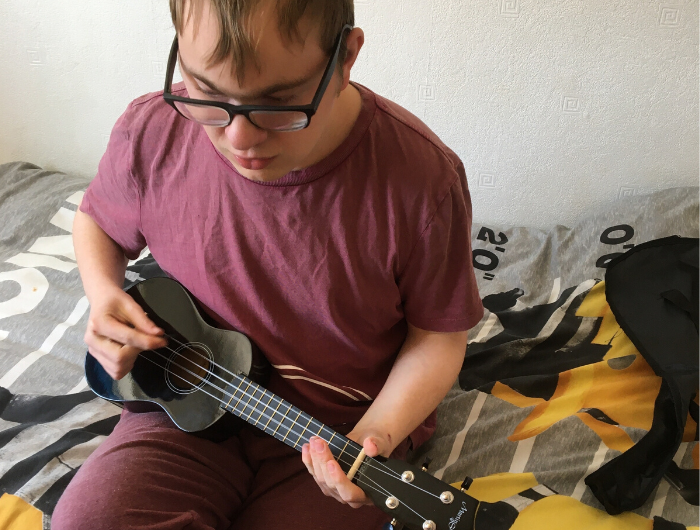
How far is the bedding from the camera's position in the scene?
33.3 inches

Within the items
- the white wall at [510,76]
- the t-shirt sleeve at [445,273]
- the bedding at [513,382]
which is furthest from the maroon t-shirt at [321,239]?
the white wall at [510,76]

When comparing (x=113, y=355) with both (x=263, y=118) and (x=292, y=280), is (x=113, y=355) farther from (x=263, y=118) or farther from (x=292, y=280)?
(x=263, y=118)

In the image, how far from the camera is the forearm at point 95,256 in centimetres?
89

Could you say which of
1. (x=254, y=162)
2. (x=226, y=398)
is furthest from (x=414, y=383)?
(x=254, y=162)

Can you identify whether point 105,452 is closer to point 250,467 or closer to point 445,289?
point 250,467

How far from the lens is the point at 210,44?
0.53 meters

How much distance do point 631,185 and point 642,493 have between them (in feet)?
2.96

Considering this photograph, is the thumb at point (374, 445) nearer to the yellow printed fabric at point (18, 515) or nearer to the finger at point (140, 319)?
the finger at point (140, 319)

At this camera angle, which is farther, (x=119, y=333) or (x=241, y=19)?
(x=119, y=333)

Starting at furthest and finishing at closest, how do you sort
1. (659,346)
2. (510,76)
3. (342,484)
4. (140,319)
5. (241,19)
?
1. (510,76)
2. (659,346)
3. (140,319)
4. (342,484)
5. (241,19)

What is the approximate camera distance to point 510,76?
1.39 metres

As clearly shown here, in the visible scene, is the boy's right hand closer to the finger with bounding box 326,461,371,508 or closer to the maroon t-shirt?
the maroon t-shirt

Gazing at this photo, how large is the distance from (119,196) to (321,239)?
347 millimetres

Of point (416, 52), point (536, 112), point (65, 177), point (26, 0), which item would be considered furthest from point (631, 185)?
point (26, 0)
